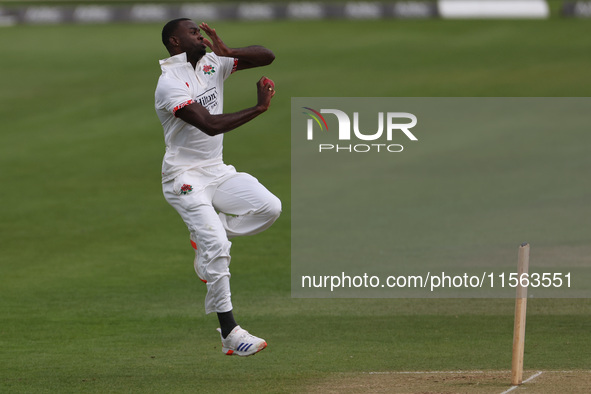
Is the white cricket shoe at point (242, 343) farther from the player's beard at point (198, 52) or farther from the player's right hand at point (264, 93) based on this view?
the player's beard at point (198, 52)

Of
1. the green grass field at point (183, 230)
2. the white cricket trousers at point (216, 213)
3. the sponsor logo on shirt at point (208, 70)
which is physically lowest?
the green grass field at point (183, 230)

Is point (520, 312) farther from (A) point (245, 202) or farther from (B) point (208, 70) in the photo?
(B) point (208, 70)

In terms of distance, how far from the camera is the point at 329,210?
2111 centimetres

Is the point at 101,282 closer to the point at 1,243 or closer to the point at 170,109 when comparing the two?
the point at 1,243

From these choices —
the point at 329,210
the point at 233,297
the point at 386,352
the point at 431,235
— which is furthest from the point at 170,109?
the point at 329,210

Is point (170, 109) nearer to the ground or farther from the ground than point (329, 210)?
farther from the ground

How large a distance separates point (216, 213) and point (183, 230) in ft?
33.0

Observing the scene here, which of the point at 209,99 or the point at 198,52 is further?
the point at 209,99

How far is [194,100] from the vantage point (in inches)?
391

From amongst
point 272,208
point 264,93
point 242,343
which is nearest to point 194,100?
point 264,93

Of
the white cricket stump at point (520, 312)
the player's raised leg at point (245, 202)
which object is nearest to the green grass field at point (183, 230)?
the white cricket stump at point (520, 312)

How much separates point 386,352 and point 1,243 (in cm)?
991

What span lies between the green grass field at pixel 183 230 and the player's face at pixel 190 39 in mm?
3366

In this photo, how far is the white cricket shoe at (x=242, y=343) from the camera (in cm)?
966
